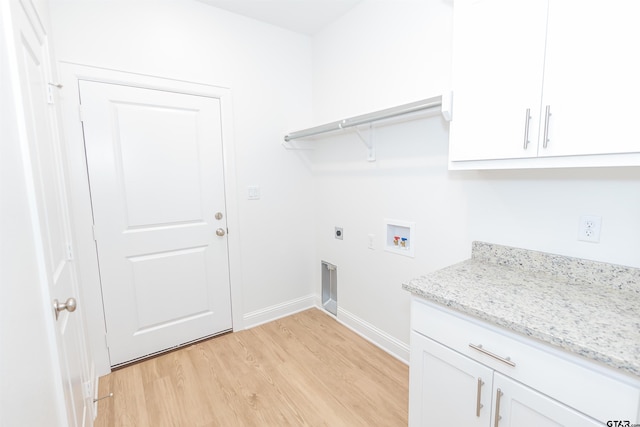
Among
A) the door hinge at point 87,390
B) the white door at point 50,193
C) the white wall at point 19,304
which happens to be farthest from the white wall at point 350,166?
the white wall at point 19,304

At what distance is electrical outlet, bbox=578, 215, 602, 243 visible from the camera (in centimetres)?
127

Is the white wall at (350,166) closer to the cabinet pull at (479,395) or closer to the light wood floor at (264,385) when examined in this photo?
the light wood floor at (264,385)

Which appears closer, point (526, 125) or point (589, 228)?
point (526, 125)

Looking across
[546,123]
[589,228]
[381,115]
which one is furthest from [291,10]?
[589,228]

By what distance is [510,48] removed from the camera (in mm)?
1200

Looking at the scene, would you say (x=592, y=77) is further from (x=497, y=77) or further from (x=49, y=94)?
(x=49, y=94)

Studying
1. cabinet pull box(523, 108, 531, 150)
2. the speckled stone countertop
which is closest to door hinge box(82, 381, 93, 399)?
the speckled stone countertop

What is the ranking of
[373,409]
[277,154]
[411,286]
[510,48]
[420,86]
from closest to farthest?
[510,48]
[411,286]
[373,409]
[420,86]
[277,154]

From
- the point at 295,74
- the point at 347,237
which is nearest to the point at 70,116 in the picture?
the point at 295,74

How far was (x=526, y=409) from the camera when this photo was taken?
1.01 metres

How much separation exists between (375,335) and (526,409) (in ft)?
4.73

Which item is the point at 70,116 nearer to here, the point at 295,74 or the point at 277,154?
the point at 277,154

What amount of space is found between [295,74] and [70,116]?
5.64 ft

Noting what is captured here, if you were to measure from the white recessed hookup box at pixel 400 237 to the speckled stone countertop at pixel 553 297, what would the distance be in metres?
0.46
